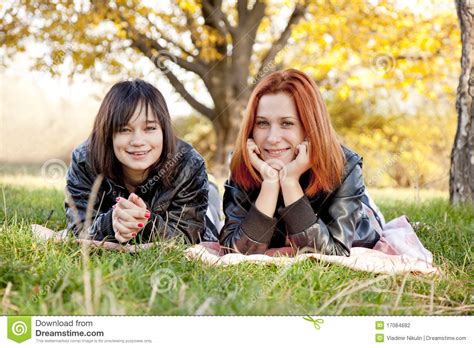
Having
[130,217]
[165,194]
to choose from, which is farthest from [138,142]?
[130,217]

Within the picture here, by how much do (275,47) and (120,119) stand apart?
16.7 feet

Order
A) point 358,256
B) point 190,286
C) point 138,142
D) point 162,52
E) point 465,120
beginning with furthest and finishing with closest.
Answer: point 162,52 < point 465,120 < point 138,142 < point 358,256 < point 190,286

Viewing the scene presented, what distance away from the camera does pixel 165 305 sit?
133 cm

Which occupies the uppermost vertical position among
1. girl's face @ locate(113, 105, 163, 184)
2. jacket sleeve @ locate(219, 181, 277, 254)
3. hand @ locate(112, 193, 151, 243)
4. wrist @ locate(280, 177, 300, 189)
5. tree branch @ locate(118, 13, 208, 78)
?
tree branch @ locate(118, 13, 208, 78)

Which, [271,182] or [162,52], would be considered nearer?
[271,182]

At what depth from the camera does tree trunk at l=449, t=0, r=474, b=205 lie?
11.0ft

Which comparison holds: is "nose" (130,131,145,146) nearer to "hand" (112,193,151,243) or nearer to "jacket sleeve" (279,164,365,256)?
"hand" (112,193,151,243)

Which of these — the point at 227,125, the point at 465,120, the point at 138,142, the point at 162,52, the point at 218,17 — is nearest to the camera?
the point at 138,142

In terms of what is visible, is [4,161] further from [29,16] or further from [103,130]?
[103,130]

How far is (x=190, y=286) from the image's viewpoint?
1543 millimetres

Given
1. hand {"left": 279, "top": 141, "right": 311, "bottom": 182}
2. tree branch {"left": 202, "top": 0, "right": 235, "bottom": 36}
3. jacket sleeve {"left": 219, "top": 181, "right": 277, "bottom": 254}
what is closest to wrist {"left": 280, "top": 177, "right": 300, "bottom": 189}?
hand {"left": 279, "top": 141, "right": 311, "bottom": 182}

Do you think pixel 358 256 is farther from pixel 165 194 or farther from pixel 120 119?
pixel 120 119
